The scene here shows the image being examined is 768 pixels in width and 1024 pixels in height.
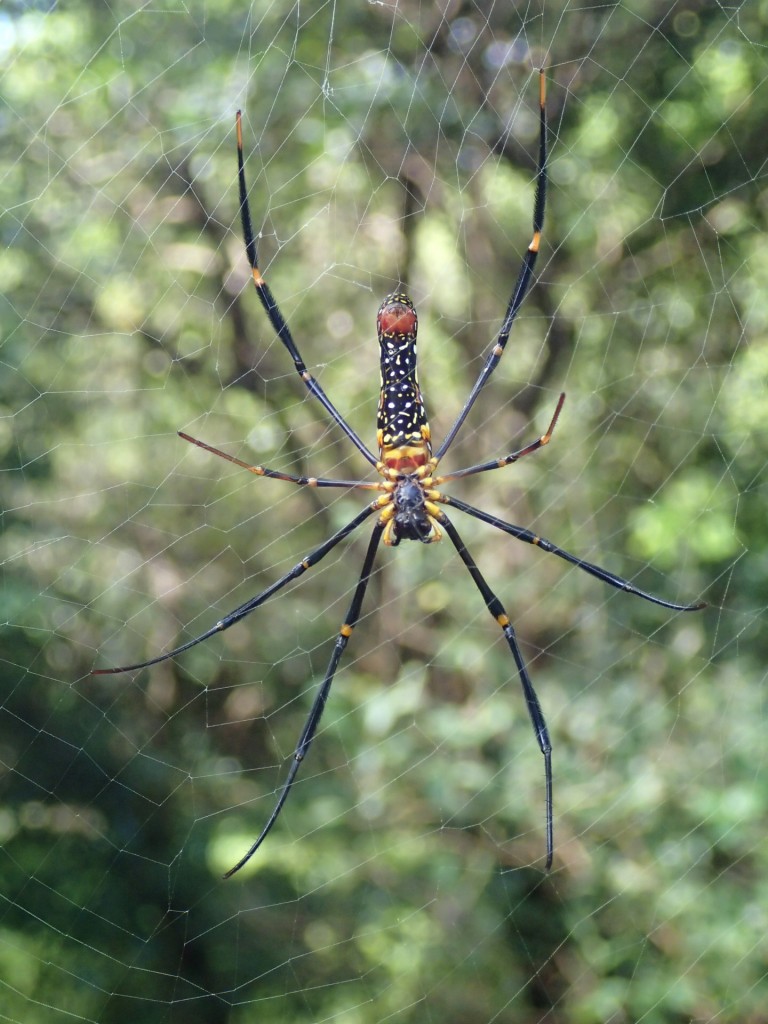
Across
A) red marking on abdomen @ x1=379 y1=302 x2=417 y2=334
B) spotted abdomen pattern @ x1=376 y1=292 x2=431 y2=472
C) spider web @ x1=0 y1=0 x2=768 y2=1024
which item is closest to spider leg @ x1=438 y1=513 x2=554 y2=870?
spotted abdomen pattern @ x1=376 y1=292 x2=431 y2=472

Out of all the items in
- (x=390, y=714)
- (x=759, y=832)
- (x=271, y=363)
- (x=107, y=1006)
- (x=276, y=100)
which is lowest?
(x=107, y=1006)

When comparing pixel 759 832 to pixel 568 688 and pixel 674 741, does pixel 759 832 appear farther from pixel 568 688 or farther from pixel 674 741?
pixel 568 688

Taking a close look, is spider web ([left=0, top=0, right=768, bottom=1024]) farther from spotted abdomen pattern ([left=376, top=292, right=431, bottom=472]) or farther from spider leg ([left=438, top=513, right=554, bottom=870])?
spider leg ([left=438, top=513, right=554, bottom=870])

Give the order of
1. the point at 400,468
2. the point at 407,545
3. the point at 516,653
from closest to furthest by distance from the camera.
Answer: the point at 516,653 → the point at 400,468 → the point at 407,545

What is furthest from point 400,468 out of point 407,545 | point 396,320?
point 407,545

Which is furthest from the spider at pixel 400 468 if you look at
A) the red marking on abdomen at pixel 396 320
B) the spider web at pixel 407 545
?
the spider web at pixel 407 545

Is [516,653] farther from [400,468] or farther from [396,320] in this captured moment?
[396,320]

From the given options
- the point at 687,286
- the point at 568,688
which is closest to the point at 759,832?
the point at 568,688
